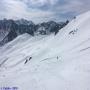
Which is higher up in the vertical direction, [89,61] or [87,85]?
[89,61]

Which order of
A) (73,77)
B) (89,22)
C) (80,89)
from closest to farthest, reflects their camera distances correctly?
(80,89)
(73,77)
(89,22)

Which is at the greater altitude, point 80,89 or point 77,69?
point 77,69

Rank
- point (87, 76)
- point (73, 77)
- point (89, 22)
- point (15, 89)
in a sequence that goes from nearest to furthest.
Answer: point (87, 76)
point (73, 77)
point (15, 89)
point (89, 22)

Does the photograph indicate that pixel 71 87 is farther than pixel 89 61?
No

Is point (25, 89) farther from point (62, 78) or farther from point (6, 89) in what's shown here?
Answer: point (62, 78)

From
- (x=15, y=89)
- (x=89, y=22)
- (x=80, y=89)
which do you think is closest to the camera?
(x=80, y=89)

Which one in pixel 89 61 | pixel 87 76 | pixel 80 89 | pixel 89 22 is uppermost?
pixel 89 22

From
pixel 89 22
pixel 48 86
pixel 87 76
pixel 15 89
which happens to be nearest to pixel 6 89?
pixel 15 89

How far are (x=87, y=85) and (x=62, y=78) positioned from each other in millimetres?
6519

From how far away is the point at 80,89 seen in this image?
75.0ft

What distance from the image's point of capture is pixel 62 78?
2912 centimetres

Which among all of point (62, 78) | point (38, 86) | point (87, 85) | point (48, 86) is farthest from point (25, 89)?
point (87, 85)

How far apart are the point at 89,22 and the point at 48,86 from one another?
2113 inches

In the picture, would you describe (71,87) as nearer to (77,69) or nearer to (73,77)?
(73,77)
